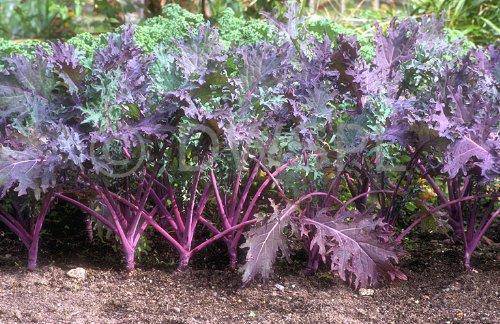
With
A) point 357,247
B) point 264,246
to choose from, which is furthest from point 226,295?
point 357,247

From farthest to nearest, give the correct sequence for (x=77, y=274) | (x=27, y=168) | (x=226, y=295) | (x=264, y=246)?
1. (x=77, y=274)
2. (x=226, y=295)
3. (x=264, y=246)
4. (x=27, y=168)

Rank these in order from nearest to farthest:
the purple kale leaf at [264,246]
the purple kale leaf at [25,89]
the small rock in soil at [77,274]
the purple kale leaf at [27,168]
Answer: the purple kale leaf at [27,168] < the purple kale leaf at [264,246] < the purple kale leaf at [25,89] < the small rock in soil at [77,274]

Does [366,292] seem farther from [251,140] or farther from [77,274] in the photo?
[77,274]

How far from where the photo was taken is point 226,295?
2.62 metres

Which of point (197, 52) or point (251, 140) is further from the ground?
point (197, 52)

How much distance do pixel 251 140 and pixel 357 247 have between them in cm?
53

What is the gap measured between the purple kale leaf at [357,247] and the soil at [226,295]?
11 cm

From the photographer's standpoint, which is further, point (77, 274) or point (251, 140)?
point (77, 274)

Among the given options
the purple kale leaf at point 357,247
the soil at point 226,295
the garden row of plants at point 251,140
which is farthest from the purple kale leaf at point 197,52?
the soil at point 226,295

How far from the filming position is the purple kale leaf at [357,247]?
254 centimetres

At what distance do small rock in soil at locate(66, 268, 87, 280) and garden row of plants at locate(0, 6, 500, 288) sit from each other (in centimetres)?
16

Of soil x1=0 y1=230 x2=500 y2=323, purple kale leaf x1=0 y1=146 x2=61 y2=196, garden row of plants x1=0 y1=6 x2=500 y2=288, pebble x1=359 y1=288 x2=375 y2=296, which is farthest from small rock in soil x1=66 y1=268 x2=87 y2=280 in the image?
pebble x1=359 y1=288 x2=375 y2=296

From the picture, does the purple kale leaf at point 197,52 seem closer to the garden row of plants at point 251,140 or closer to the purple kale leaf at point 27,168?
the garden row of plants at point 251,140

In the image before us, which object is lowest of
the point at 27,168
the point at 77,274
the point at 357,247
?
the point at 77,274
